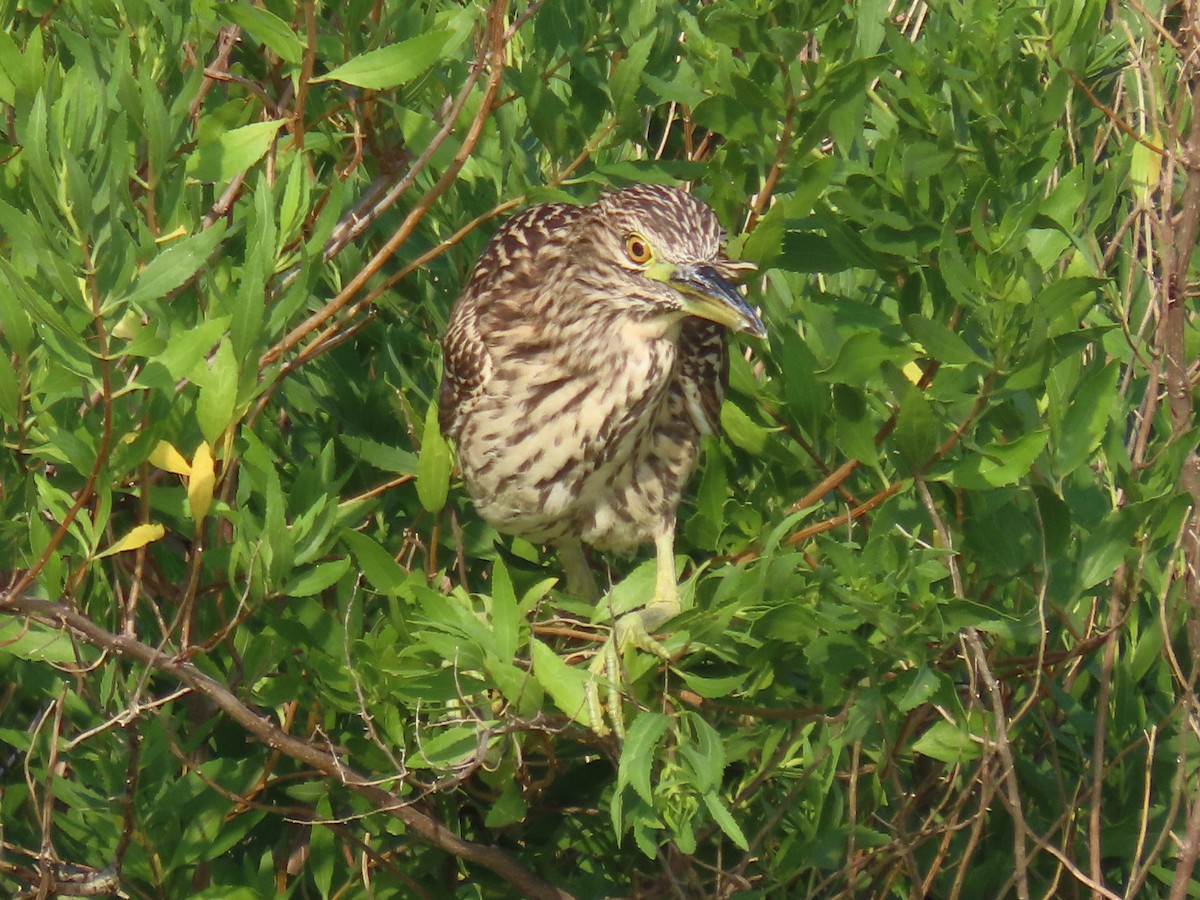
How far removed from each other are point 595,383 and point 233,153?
1.17 meters

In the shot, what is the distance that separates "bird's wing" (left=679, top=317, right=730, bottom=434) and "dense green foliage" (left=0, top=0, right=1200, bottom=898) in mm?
166

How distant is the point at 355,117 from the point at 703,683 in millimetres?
1255

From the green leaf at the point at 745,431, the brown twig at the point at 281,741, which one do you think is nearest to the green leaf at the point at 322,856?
the brown twig at the point at 281,741

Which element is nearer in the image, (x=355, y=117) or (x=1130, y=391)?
(x=355, y=117)

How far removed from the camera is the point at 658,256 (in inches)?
144

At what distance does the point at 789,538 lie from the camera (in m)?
3.15

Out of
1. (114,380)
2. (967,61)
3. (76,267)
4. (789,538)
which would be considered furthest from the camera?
(789,538)

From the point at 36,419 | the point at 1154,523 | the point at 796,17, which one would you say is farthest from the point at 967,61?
the point at 36,419

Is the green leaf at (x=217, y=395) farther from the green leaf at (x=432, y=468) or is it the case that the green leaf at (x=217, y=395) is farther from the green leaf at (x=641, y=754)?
the green leaf at (x=641, y=754)

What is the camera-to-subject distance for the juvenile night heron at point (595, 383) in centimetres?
375

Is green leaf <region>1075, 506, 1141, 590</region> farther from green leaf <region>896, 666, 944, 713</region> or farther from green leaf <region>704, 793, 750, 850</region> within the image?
green leaf <region>704, 793, 750, 850</region>

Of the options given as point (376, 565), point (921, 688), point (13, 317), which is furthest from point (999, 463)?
point (13, 317)

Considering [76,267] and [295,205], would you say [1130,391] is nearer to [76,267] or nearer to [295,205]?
[295,205]

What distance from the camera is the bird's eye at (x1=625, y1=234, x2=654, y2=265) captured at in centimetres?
371
